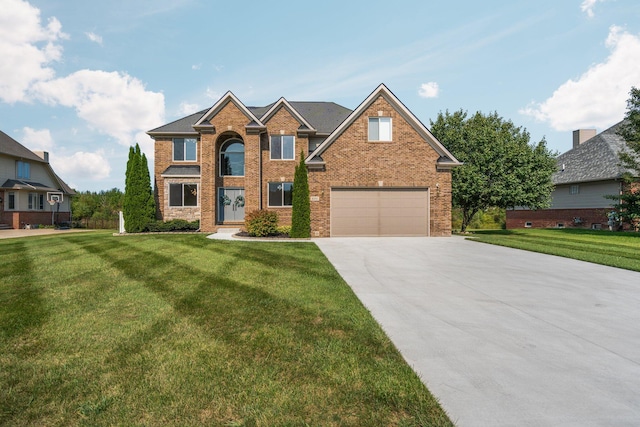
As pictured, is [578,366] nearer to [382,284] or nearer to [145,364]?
[382,284]

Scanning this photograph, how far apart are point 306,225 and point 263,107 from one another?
13.6 m

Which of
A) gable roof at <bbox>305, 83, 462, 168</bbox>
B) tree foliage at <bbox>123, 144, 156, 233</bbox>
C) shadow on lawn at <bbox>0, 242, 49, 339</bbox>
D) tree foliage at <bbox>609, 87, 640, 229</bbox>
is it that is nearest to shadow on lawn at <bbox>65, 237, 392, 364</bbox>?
shadow on lawn at <bbox>0, 242, 49, 339</bbox>

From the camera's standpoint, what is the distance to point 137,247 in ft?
40.3

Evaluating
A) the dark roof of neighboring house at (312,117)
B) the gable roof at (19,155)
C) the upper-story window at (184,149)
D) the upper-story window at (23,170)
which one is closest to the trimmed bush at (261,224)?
the dark roof of neighboring house at (312,117)

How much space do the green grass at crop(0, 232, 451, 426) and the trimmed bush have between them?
32.0ft

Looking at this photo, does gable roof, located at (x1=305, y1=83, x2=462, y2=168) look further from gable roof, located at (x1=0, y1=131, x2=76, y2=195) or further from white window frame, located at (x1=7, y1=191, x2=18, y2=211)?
white window frame, located at (x1=7, y1=191, x2=18, y2=211)

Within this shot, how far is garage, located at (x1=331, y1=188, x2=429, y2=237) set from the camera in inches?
675

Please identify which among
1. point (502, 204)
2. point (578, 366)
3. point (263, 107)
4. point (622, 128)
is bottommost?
point (578, 366)

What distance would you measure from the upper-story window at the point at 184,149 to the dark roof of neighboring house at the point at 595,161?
32414 mm

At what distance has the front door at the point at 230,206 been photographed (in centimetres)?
2231

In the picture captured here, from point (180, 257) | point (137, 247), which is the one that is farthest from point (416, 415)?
point (137, 247)

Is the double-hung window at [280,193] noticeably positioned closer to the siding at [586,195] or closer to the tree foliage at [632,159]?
the tree foliage at [632,159]

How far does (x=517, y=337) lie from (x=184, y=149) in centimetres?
2341

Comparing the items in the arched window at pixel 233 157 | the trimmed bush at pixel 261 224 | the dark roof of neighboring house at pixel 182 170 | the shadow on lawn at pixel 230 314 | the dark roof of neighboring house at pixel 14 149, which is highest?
the dark roof of neighboring house at pixel 14 149
